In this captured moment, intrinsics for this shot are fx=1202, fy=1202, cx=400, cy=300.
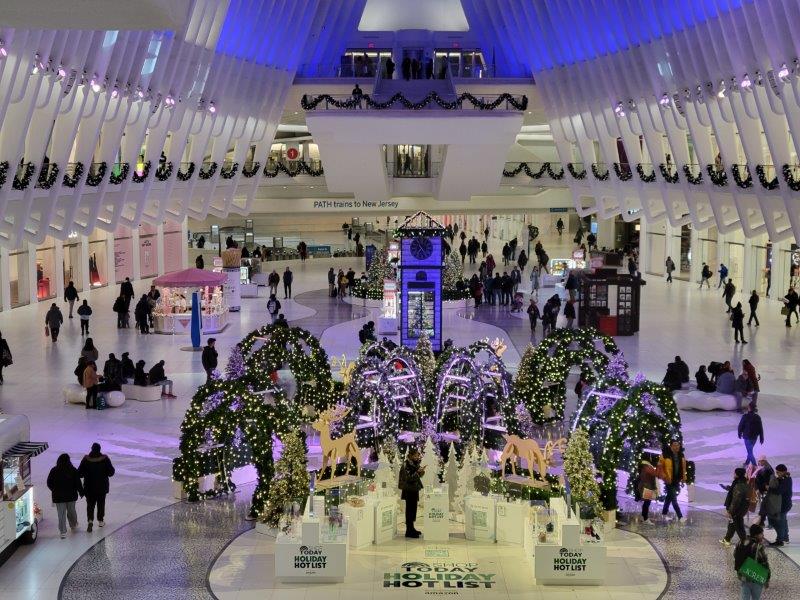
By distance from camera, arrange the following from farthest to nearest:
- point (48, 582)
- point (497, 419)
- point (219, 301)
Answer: point (219, 301) → point (497, 419) → point (48, 582)

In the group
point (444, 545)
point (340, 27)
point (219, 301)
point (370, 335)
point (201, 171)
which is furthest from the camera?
Result: point (340, 27)

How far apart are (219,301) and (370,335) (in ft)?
26.4

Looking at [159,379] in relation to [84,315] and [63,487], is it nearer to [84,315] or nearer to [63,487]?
[84,315]

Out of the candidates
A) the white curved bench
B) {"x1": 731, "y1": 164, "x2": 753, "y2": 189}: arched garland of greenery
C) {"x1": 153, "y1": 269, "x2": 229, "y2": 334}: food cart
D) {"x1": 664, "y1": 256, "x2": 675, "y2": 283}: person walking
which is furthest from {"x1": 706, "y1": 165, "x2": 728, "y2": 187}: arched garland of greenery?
{"x1": 664, "y1": 256, "x2": 675, "y2": 283}: person walking

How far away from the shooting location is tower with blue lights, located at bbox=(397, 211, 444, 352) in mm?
27234

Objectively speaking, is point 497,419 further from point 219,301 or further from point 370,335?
point 219,301

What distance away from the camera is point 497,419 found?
18047 mm

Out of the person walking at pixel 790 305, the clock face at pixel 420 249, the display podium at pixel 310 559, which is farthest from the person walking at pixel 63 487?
the person walking at pixel 790 305

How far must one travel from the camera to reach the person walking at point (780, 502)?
44.7 feet

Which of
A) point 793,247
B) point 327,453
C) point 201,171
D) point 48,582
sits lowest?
point 48,582

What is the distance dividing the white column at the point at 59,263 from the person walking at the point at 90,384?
59.3 feet

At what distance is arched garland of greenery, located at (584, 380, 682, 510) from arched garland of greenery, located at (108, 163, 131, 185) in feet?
64.0

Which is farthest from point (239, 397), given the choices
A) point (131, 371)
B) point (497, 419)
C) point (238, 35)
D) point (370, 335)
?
point (238, 35)

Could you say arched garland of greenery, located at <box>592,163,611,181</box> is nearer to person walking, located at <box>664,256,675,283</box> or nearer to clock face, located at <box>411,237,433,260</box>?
person walking, located at <box>664,256,675,283</box>
